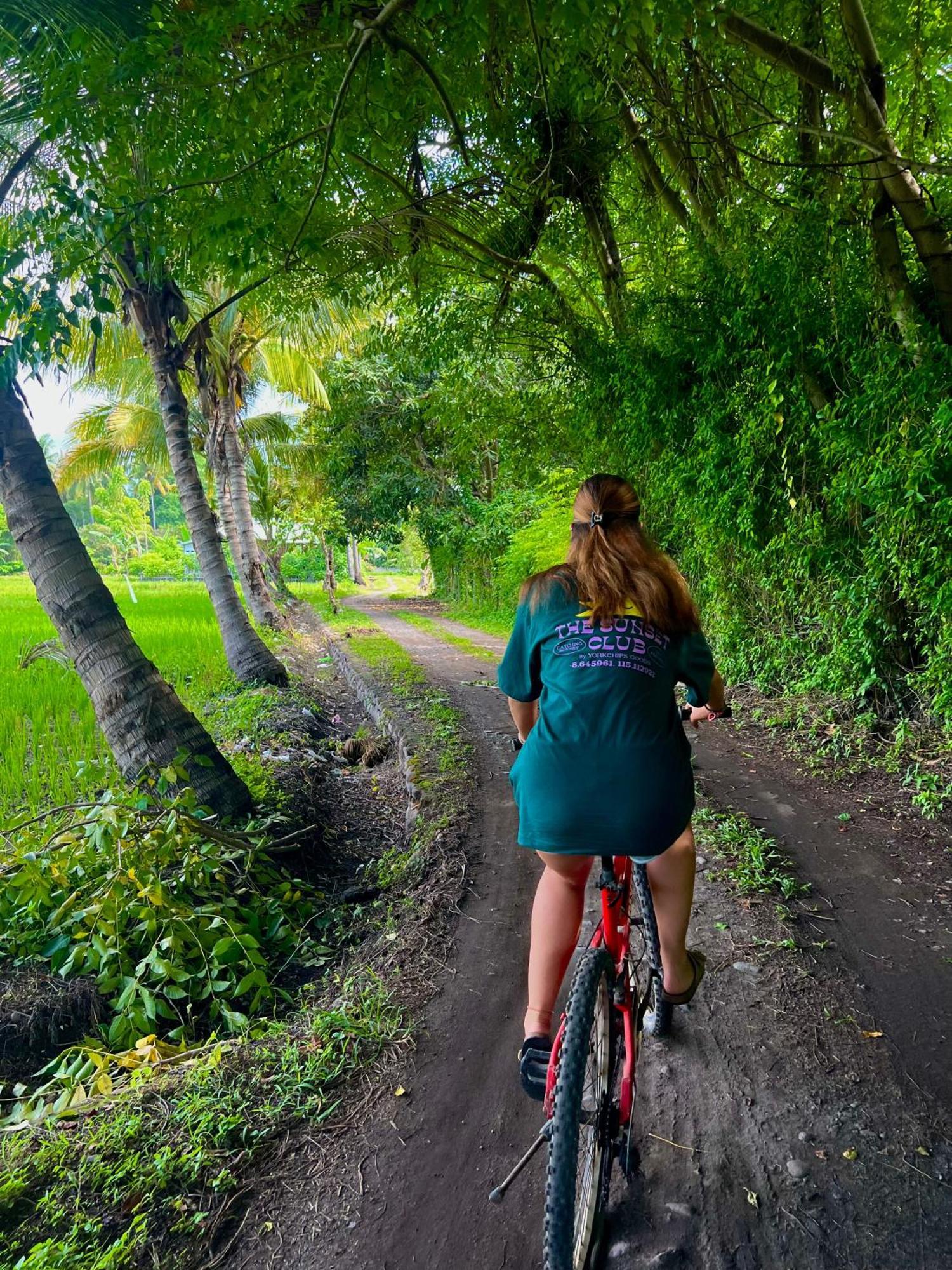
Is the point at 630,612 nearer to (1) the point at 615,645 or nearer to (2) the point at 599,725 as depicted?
(1) the point at 615,645

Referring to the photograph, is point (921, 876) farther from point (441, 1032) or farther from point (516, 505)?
point (516, 505)

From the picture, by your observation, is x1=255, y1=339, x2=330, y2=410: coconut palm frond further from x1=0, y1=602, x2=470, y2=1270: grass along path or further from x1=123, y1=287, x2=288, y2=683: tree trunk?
x1=0, y1=602, x2=470, y2=1270: grass along path

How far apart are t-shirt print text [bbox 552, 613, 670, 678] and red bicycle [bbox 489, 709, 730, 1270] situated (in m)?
0.49

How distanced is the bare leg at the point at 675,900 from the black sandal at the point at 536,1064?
463 millimetres

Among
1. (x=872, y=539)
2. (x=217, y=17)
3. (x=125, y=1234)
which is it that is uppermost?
(x=217, y=17)

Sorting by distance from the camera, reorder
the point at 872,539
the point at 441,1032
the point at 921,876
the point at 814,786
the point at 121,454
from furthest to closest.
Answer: the point at 121,454
the point at 814,786
the point at 872,539
the point at 921,876
the point at 441,1032

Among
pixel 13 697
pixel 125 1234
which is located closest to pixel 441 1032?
pixel 125 1234

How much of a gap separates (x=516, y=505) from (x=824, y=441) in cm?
1186

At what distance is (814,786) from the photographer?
4.62 m

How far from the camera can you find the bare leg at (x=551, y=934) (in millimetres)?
1695

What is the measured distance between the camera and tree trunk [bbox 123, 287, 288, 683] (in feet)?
22.4

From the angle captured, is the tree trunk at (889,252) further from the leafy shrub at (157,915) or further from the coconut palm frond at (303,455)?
the coconut palm frond at (303,455)

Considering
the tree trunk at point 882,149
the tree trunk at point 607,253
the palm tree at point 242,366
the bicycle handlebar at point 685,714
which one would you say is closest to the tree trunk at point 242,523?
the palm tree at point 242,366

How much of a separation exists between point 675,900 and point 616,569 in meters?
0.93
